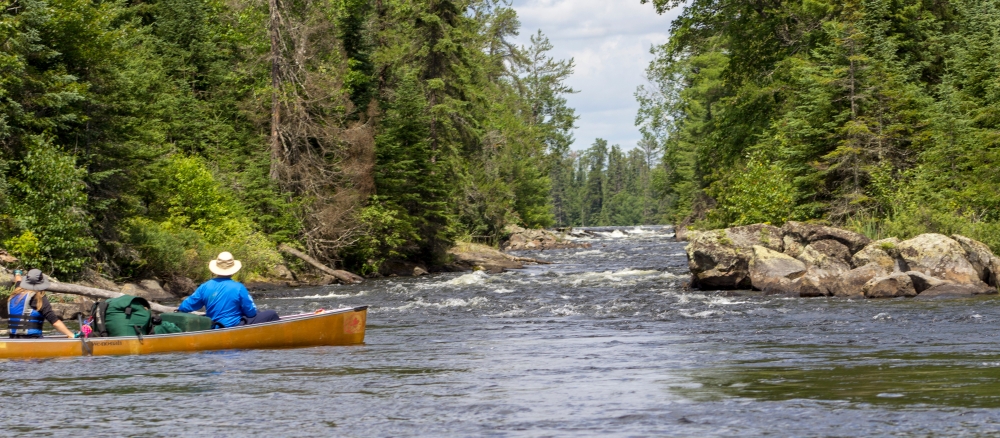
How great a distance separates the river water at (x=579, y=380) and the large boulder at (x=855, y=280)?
219 cm

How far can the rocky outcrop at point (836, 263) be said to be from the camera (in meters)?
20.7

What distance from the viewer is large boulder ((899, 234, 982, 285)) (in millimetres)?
20922

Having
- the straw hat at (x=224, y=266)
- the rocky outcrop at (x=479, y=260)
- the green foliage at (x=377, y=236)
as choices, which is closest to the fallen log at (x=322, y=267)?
the green foliage at (x=377, y=236)

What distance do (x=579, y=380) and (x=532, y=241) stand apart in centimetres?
5285

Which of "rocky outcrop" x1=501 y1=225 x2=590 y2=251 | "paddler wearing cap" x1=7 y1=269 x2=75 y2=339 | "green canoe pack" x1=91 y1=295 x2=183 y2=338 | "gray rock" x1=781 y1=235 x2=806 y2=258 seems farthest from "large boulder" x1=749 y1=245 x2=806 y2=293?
"rocky outcrop" x1=501 y1=225 x2=590 y2=251

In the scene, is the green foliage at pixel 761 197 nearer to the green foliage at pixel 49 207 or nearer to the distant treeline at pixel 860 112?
the distant treeline at pixel 860 112

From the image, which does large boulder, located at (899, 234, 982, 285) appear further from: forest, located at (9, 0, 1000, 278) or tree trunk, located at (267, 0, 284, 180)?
tree trunk, located at (267, 0, 284, 180)

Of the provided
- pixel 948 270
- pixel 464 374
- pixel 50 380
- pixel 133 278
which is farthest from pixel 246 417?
pixel 133 278

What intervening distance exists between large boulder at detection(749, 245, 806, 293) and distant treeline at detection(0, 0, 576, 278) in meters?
15.3

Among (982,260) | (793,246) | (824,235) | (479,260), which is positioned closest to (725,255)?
(793,246)

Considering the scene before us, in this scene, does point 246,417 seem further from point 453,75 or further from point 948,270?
point 453,75

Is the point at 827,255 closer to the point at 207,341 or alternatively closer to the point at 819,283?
the point at 819,283

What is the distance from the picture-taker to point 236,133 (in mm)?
40344

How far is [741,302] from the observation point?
20797 millimetres
